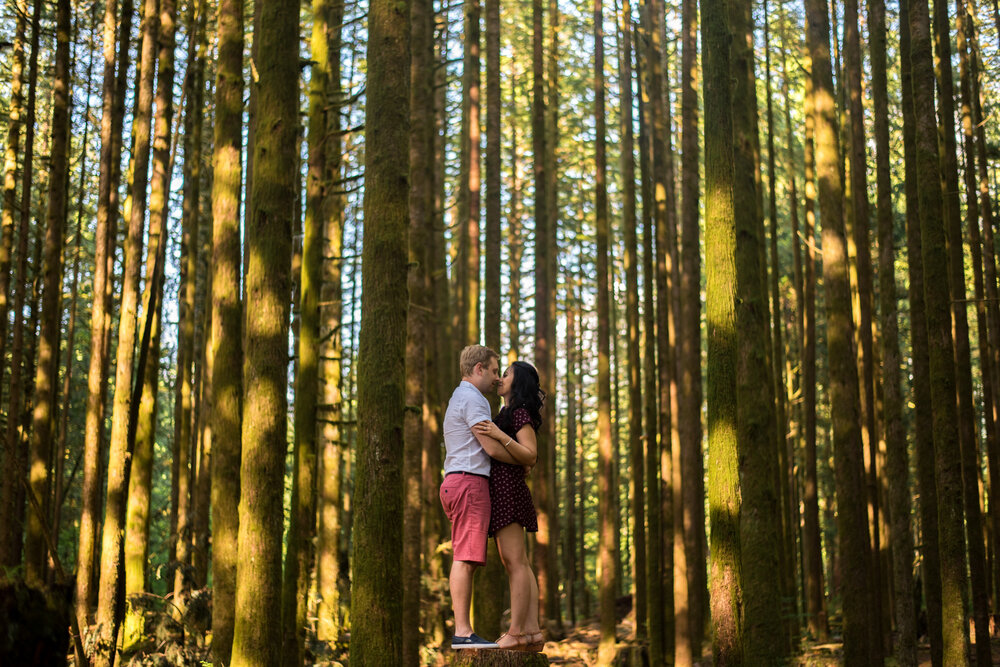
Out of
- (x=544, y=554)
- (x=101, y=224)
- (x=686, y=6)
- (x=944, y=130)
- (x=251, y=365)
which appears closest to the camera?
(x=251, y=365)

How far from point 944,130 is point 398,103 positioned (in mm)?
5707

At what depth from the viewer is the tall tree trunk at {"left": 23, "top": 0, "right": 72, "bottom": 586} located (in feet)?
31.9

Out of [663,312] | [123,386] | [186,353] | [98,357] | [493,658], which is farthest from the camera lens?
[663,312]

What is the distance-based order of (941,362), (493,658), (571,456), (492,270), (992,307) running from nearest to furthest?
(493,658)
(941,362)
(992,307)
(492,270)
(571,456)

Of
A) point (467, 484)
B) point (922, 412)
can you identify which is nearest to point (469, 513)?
point (467, 484)

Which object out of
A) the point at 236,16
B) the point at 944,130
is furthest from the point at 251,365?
the point at 944,130

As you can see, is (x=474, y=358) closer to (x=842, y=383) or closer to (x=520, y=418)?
(x=520, y=418)

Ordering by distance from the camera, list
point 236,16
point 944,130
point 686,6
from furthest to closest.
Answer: point 686,6 → point 944,130 → point 236,16

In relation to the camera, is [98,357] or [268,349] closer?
[268,349]

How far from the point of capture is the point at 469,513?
15.6ft

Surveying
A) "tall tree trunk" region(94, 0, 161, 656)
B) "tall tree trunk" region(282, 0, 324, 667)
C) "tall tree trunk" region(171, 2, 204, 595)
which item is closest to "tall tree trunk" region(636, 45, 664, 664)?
"tall tree trunk" region(282, 0, 324, 667)

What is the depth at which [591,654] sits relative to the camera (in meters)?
13.3

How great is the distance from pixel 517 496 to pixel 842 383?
376 cm

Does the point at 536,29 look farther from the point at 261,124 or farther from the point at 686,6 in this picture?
the point at 261,124
